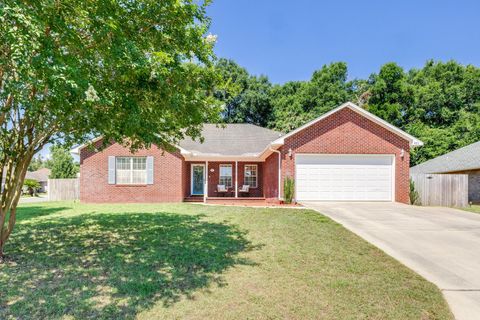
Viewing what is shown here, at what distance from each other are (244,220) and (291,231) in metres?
2.19

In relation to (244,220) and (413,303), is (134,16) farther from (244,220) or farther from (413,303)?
(244,220)

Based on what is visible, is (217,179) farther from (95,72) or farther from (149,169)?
(95,72)

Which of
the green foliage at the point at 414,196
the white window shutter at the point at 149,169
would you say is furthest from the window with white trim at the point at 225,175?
the green foliage at the point at 414,196

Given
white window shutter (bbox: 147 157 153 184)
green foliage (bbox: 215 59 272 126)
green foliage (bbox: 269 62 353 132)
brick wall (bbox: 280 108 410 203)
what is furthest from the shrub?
brick wall (bbox: 280 108 410 203)

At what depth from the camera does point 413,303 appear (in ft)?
12.4

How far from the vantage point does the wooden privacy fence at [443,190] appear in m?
13.8

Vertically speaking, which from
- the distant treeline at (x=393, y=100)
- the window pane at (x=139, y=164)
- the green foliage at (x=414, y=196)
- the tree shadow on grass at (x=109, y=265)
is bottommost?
the tree shadow on grass at (x=109, y=265)

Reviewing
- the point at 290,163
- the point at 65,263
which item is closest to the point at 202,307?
the point at 65,263

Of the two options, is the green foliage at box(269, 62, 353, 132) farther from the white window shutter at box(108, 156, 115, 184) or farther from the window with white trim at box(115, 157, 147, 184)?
the white window shutter at box(108, 156, 115, 184)

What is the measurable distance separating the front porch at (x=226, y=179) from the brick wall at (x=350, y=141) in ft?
17.9

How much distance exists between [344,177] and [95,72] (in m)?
12.6

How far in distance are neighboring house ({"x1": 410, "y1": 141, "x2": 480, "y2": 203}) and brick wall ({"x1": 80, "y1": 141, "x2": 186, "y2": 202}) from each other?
18.1m

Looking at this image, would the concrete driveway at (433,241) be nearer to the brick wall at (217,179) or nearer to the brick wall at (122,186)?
the brick wall at (217,179)

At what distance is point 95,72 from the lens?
4730 mm
